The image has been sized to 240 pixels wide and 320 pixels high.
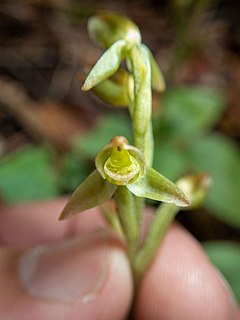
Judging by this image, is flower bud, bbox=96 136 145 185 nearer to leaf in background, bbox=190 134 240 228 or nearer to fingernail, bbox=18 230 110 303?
fingernail, bbox=18 230 110 303

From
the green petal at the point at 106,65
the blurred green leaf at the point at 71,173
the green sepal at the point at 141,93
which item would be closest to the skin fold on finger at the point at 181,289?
the green sepal at the point at 141,93

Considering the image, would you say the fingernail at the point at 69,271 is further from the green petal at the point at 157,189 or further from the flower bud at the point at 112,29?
the flower bud at the point at 112,29

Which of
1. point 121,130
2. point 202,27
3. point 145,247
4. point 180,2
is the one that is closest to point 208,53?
point 202,27

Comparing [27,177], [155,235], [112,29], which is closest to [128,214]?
[155,235]

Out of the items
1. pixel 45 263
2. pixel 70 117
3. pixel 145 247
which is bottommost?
pixel 70 117

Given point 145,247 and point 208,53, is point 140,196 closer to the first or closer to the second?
point 145,247

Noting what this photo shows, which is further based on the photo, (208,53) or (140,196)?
(208,53)
